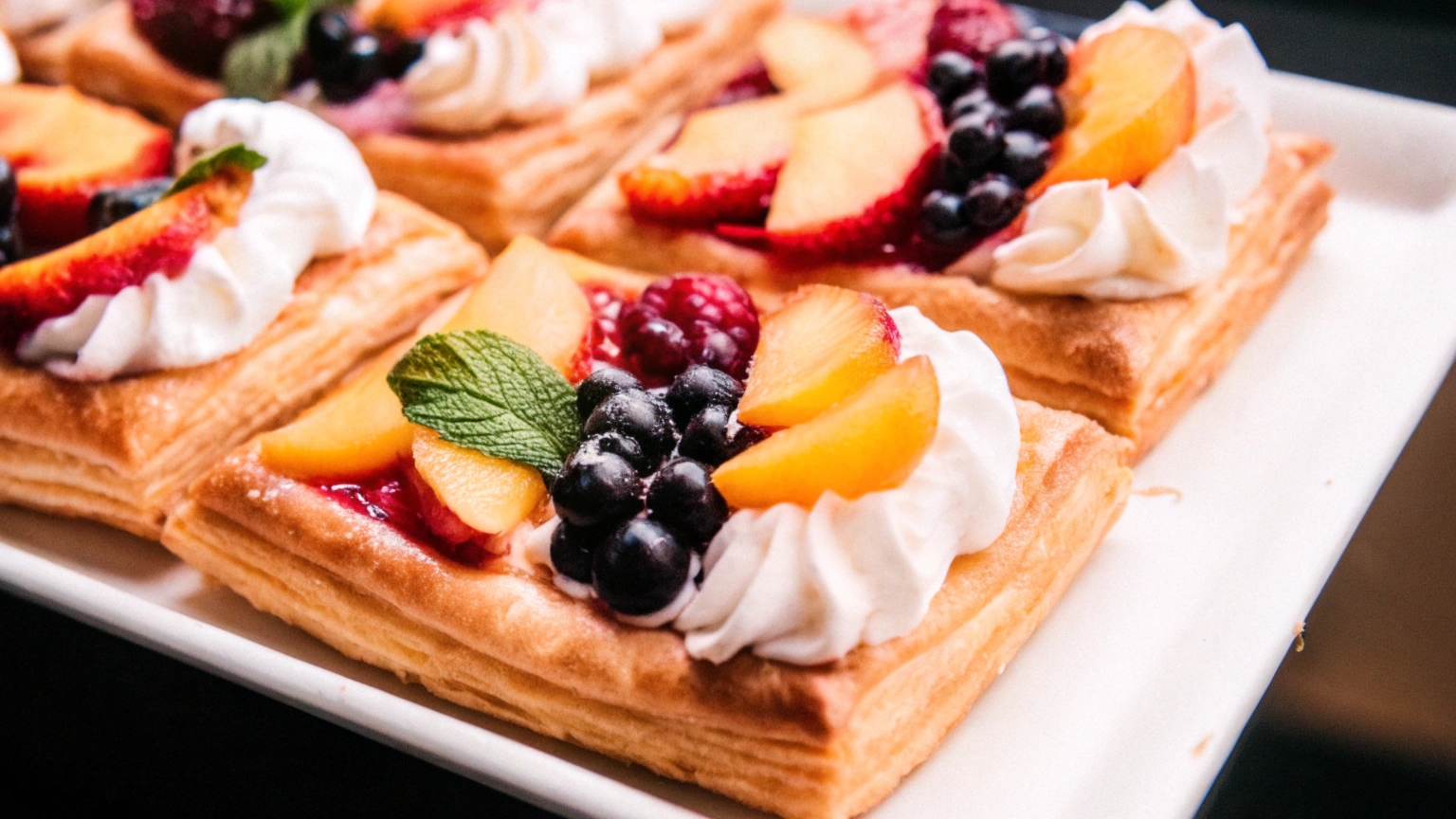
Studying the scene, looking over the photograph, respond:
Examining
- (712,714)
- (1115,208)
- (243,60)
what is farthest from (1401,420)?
(243,60)

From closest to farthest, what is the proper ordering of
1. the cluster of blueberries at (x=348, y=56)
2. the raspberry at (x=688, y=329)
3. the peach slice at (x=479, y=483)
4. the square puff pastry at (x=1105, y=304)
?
the peach slice at (x=479, y=483)
the raspberry at (x=688, y=329)
the square puff pastry at (x=1105, y=304)
the cluster of blueberries at (x=348, y=56)

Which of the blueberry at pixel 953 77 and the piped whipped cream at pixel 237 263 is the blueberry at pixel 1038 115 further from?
the piped whipped cream at pixel 237 263

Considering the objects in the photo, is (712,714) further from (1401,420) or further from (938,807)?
(1401,420)

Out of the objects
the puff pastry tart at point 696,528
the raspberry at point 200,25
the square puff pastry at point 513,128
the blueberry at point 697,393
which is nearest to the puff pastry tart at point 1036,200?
the square puff pastry at point 513,128

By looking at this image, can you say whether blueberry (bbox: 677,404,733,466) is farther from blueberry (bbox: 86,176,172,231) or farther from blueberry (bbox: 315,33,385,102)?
blueberry (bbox: 315,33,385,102)

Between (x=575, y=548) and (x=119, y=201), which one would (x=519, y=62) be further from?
(x=575, y=548)

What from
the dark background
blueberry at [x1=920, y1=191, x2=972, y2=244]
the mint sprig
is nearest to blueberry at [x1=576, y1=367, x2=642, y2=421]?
the dark background
